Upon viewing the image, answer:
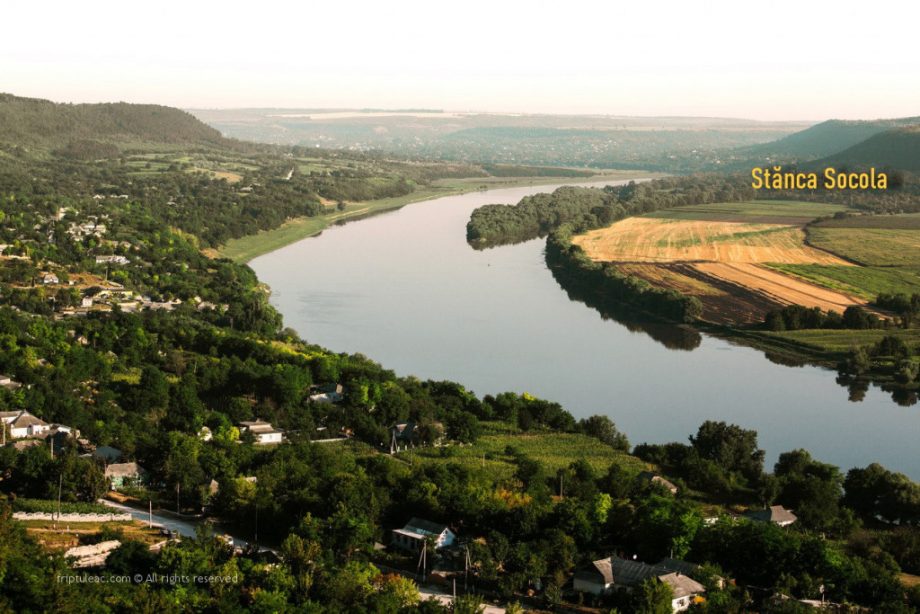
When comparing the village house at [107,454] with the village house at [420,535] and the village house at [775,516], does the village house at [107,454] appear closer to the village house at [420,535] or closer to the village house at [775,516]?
the village house at [420,535]

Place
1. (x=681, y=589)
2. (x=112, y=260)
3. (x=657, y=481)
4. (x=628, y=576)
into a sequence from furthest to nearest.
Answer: (x=112, y=260), (x=657, y=481), (x=628, y=576), (x=681, y=589)

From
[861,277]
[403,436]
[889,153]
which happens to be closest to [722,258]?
[861,277]

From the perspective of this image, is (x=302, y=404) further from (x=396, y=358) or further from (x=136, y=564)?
(x=136, y=564)

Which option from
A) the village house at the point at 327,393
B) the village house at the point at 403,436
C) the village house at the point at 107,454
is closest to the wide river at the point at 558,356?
the village house at the point at 327,393

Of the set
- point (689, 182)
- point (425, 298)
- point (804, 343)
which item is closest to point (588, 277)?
point (425, 298)

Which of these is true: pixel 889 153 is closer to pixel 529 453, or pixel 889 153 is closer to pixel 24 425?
pixel 529 453
